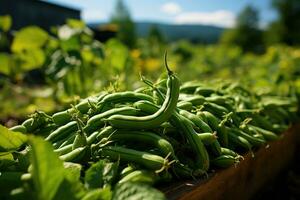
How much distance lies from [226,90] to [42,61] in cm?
243

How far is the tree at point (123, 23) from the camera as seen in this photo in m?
38.7

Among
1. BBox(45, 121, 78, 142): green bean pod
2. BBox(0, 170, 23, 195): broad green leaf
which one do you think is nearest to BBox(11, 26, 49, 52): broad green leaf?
BBox(45, 121, 78, 142): green bean pod

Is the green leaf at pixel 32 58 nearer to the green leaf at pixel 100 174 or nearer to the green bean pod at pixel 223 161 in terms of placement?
the green bean pod at pixel 223 161

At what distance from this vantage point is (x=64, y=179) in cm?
126

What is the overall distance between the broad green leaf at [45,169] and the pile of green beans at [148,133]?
0.33 metres

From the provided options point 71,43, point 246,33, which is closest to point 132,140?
point 71,43

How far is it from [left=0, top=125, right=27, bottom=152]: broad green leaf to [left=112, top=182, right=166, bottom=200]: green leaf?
19.3 inches

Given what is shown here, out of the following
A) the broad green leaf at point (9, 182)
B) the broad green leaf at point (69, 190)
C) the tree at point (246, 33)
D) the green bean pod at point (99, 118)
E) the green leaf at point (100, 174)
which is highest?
the green bean pod at point (99, 118)

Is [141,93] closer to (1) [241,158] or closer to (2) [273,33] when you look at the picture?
(1) [241,158]

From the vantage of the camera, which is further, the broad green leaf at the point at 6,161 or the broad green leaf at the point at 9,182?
the broad green leaf at the point at 6,161

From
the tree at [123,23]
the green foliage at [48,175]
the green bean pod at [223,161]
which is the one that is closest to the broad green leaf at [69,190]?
the green foliage at [48,175]

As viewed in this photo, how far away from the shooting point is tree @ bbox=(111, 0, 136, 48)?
127 feet

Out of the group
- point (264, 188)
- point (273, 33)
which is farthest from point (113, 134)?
point (273, 33)

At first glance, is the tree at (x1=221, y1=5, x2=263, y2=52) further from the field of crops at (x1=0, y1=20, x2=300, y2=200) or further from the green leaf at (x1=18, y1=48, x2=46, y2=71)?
the field of crops at (x1=0, y1=20, x2=300, y2=200)
